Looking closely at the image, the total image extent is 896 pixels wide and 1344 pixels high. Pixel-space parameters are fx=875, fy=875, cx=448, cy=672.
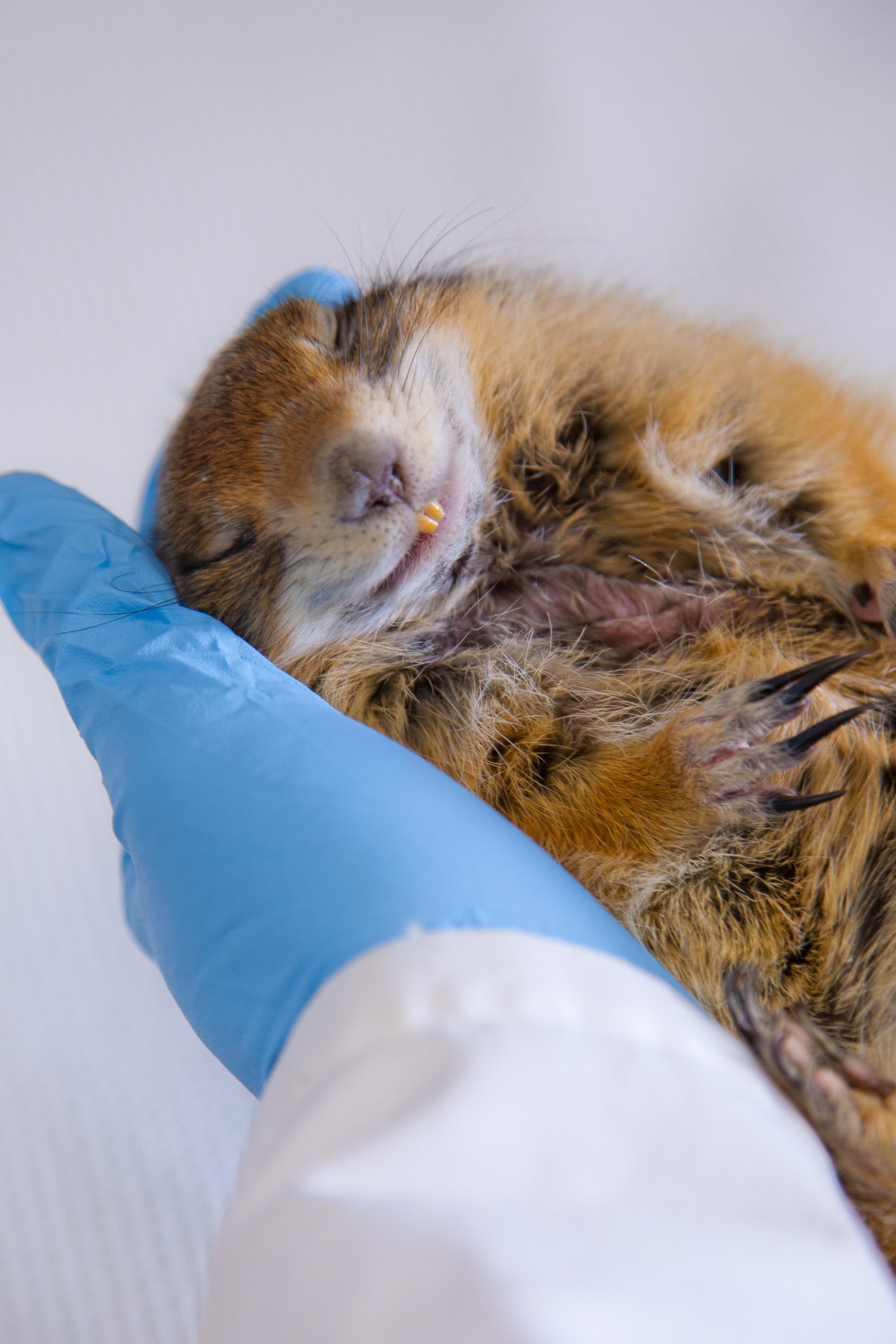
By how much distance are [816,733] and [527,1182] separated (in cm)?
72

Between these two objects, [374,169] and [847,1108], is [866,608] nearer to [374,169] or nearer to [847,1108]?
[847,1108]

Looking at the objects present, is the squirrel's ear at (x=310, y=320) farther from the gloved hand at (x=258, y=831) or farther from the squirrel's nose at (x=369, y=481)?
the gloved hand at (x=258, y=831)

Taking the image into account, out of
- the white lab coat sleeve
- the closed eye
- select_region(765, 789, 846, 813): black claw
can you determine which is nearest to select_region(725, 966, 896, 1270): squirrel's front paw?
the white lab coat sleeve

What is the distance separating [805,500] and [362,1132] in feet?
4.38

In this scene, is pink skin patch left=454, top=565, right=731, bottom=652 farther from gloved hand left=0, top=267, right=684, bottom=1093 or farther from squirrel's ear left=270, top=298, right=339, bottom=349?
squirrel's ear left=270, top=298, right=339, bottom=349

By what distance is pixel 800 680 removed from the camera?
129 centimetres

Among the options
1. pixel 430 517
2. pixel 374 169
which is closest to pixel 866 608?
pixel 430 517

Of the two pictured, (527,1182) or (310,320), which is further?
(310,320)

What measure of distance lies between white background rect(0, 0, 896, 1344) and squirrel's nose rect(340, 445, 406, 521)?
1.34 m

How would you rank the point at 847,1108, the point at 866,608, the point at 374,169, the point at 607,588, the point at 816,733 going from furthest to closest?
1. the point at 374,169
2. the point at 607,588
3. the point at 866,608
4. the point at 816,733
5. the point at 847,1108

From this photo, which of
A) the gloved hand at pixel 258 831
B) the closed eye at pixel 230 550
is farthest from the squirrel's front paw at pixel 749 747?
the closed eye at pixel 230 550

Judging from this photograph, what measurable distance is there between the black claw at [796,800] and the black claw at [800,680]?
141mm

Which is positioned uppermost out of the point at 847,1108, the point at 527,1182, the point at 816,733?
the point at 816,733

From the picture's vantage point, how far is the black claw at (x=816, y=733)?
1.24m
